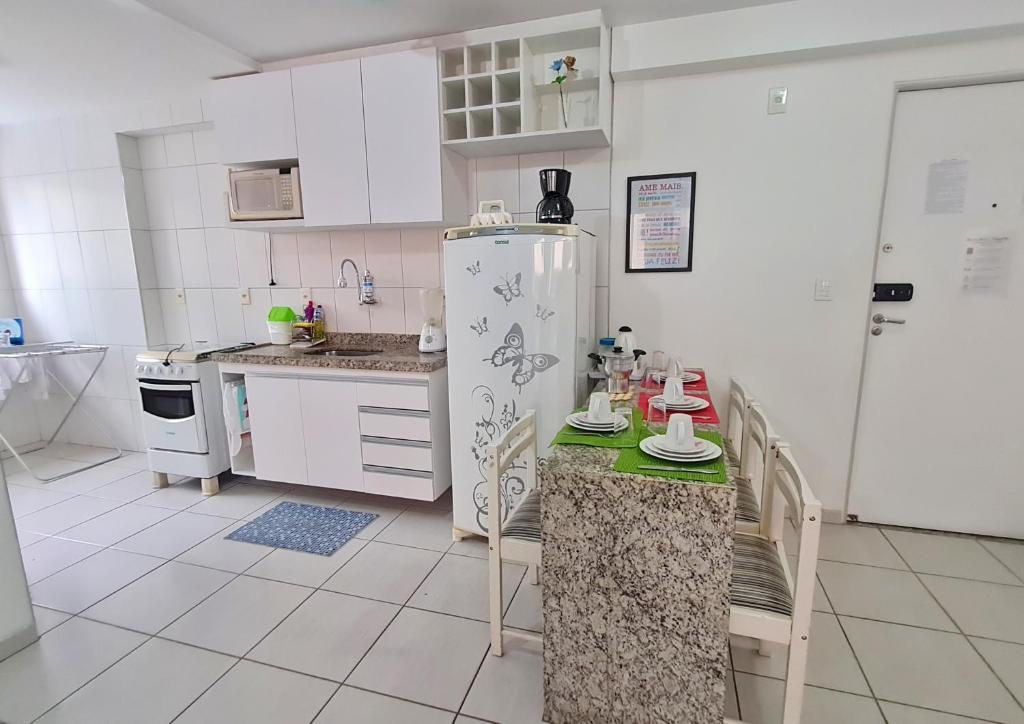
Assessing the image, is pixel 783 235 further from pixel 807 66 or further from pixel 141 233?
pixel 141 233

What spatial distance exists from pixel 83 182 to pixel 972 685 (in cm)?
525

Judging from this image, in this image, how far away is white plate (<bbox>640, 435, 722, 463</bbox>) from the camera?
128 cm

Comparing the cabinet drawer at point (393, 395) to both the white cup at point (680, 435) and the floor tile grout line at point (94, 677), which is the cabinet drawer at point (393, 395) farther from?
the white cup at point (680, 435)

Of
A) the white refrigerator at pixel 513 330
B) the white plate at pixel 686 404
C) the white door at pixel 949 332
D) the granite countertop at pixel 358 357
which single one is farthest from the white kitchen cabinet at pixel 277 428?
the white door at pixel 949 332

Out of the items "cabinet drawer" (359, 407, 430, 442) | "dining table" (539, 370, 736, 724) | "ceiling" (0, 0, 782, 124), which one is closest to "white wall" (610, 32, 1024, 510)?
"ceiling" (0, 0, 782, 124)

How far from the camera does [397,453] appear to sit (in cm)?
257

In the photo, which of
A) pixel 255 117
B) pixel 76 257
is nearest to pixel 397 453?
pixel 255 117

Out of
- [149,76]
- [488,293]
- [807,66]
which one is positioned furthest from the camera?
[149,76]

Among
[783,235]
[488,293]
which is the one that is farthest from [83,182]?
[783,235]

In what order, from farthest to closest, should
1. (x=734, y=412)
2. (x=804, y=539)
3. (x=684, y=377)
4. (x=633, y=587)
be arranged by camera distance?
(x=734, y=412) → (x=684, y=377) → (x=633, y=587) → (x=804, y=539)

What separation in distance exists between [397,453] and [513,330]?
3.25ft

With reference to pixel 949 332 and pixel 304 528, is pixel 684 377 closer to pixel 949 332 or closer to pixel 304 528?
pixel 949 332

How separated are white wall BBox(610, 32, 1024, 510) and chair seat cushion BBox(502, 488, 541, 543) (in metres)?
1.23

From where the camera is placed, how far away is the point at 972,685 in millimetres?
1549
